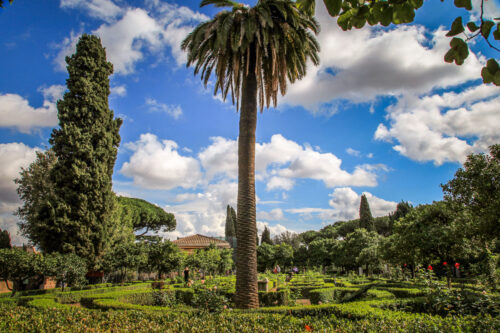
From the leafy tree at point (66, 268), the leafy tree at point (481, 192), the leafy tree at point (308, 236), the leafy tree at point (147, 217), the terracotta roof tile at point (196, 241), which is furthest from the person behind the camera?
the leafy tree at point (308, 236)

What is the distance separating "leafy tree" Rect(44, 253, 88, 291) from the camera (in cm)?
1504

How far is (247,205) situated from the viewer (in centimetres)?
1041

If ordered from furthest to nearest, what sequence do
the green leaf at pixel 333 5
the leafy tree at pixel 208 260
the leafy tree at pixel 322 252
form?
the leafy tree at pixel 322 252 → the leafy tree at pixel 208 260 → the green leaf at pixel 333 5

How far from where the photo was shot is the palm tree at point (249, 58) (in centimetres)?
1012

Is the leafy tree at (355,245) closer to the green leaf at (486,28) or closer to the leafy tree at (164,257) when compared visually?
the leafy tree at (164,257)

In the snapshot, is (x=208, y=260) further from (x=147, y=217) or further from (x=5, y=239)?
(x=5, y=239)

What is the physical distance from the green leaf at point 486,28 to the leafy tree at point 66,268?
1835 cm

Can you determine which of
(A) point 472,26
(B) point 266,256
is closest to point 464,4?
(A) point 472,26

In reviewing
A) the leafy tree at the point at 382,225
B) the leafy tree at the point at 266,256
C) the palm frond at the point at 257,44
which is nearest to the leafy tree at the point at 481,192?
the palm frond at the point at 257,44

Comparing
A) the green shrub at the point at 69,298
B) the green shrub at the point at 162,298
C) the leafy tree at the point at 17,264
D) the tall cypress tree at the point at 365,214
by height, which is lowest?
the green shrub at the point at 69,298

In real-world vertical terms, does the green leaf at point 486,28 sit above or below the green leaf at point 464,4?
below

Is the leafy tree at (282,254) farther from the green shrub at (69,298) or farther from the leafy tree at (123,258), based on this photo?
the green shrub at (69,298)

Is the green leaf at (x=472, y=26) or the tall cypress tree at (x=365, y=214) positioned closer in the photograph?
the green leaf at (x=472, y=26)

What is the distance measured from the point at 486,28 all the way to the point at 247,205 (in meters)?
8.92
